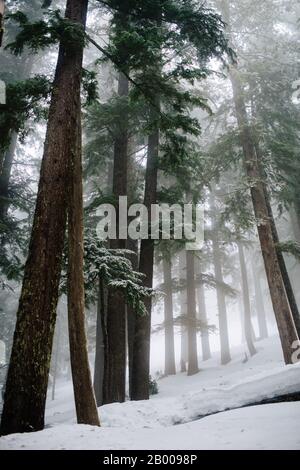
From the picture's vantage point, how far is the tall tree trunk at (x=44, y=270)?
5141 mm

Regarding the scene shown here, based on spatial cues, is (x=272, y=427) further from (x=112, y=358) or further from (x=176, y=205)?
(x=176, y=205)

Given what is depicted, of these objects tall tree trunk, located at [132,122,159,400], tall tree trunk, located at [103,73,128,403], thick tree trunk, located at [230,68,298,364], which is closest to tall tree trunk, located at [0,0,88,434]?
tall tree trunk, located at [103,73,128,403]

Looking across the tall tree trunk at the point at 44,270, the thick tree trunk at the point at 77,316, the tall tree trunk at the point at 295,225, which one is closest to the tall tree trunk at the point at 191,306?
the tall tree trunk at the point at 295,225

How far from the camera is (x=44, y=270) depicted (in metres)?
5.59

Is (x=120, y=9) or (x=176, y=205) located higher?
(x=120, y=9)

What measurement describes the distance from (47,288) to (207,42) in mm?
6410

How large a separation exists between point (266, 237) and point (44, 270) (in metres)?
8.84

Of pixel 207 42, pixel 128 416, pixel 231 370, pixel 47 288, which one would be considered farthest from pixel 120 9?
pixel 231 370

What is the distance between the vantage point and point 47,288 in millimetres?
5578

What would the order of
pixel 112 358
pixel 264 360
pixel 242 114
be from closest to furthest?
pixel 112 358 → pixel 242 114 → pixel 264 360

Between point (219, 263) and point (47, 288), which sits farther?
point (219, 263)

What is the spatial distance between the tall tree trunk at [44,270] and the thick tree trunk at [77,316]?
339mm

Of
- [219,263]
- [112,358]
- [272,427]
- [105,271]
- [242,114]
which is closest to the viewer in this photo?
[272,427]

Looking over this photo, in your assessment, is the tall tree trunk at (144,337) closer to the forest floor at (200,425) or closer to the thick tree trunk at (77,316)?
the forest floor at (200,425)
